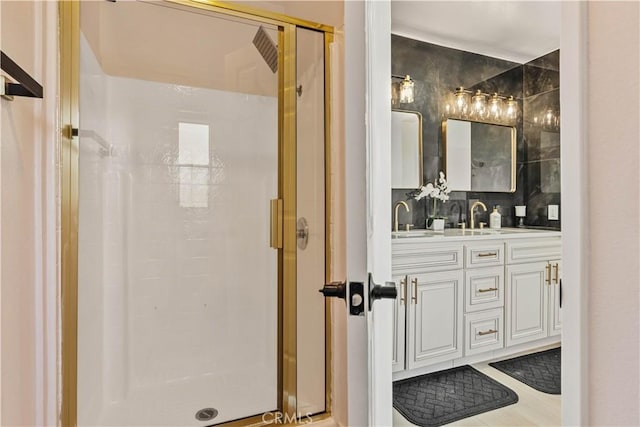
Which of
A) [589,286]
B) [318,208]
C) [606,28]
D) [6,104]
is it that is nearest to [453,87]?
[318,208]

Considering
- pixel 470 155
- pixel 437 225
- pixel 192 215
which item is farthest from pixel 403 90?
pixel 192 215

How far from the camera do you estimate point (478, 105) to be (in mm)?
2516

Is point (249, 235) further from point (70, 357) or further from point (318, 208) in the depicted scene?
point (70, 357)

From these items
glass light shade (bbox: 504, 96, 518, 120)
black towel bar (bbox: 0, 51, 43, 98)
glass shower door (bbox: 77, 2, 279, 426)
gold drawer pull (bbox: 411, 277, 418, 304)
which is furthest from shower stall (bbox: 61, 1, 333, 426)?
glass light shade (bbox: 504, 96, 518, 120)

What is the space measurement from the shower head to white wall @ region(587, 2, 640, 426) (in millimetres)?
1293

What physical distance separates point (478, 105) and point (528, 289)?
54.3 inches

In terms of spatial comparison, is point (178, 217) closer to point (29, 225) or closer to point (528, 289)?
point (29, 225)

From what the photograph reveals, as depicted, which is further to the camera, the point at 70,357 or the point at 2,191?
the point at 70,357

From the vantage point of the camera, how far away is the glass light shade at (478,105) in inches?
98.1

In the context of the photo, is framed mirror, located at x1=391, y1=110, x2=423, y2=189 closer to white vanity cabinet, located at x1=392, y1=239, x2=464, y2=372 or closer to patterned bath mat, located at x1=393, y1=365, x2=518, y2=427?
white vanity cabinet, located at x1=392, y1=239, x2=464, y2=372

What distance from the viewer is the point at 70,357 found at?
1213 millimetres

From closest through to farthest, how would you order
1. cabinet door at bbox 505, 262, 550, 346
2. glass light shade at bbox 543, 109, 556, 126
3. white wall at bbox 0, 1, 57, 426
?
white wall at bbox 0, 1, 57, 426 < glass light shade at bbox 543, 109, 556, 126 < cabinet door at bbox 505, 262, 550, 346

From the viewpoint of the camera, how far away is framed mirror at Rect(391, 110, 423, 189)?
237cm

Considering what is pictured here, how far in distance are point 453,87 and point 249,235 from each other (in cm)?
180
